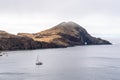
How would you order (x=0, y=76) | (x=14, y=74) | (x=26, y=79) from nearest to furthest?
(x=26, y=79), (x=0, y=76), (x=14, y=74)

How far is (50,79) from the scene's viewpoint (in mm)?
141375

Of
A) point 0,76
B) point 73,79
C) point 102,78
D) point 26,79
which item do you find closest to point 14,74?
point 0,76

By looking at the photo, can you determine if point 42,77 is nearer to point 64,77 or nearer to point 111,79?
point 64,77

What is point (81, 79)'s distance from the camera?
464ft

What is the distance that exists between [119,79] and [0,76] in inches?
2221

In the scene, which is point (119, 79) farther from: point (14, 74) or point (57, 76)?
point (14, 74)

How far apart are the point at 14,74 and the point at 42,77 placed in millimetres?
19078

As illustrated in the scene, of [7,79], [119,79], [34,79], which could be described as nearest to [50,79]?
[34,79]

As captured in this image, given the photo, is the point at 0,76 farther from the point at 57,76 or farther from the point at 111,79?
the point at 111,79

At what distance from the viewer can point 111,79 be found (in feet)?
463

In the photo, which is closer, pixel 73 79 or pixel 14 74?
pixel 73 79

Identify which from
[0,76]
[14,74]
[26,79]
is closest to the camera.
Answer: [26,79]

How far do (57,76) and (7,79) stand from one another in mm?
24354

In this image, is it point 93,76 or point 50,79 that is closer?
point 50,79
